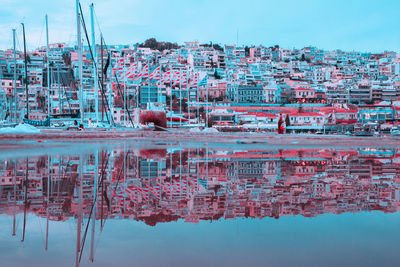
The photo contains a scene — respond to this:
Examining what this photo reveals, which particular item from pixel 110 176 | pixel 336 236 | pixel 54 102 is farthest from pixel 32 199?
pixel 54 102

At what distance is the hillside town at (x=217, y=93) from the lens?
6241 cm

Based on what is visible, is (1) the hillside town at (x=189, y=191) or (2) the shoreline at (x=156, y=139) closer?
(1) the hillside town at (x=189, y=191)

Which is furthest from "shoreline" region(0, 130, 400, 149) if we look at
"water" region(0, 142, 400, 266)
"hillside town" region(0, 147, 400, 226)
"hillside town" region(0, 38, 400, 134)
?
"water" region(0, 142, 400, 266)

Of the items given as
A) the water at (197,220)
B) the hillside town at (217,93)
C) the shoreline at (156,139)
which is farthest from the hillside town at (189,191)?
the hillside town at (217,93)

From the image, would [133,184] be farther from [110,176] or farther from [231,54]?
[231,54]

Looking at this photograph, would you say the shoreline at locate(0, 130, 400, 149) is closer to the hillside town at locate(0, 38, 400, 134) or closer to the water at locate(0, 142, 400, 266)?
the hillside town at locate(0, 38, 400, 134)

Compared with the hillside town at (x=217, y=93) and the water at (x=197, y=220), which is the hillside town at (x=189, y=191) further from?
the hillside town at (x=217, y=93)

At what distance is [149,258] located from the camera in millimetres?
3555

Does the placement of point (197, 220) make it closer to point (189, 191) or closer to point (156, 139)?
point (189, 191)

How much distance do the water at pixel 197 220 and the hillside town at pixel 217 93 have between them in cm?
2154

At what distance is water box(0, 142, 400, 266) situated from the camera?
3.63 m

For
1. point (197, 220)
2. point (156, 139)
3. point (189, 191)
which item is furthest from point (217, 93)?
point (197, 220)

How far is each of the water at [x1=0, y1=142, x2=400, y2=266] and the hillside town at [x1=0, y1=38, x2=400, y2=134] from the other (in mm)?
21545

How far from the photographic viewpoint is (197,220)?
485cm
